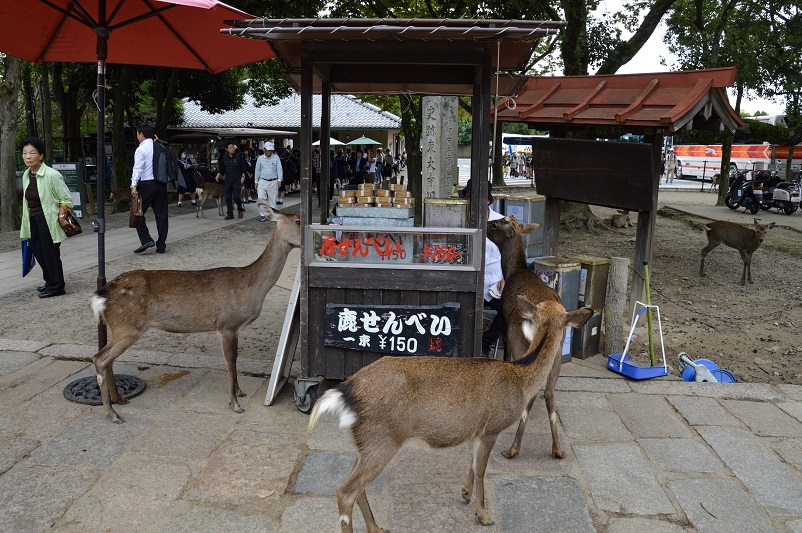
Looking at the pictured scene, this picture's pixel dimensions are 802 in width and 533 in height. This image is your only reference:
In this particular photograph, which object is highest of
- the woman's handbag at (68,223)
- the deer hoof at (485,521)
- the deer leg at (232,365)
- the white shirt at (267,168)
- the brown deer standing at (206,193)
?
the white shirt at (267,168)

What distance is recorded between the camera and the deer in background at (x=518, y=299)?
450 cm

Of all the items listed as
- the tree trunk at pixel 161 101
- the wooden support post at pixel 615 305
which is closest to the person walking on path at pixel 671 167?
the tree trunk at pixel 161 101

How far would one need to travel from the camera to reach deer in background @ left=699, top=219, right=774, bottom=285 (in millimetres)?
11083

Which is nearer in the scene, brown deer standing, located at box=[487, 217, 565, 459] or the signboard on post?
brown deer standing, located at box=[487, 217, 565, 459]

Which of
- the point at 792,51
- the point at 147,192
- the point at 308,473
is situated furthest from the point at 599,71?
the point at 308,473

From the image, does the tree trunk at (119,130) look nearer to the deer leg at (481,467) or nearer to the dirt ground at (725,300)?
the dirt ground at (725,300)

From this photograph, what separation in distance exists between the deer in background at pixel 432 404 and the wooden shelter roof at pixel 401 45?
5.43 feet

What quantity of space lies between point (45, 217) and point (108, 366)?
3.45 m

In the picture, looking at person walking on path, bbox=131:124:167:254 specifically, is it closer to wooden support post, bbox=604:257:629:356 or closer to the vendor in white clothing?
the vendor in white clothing

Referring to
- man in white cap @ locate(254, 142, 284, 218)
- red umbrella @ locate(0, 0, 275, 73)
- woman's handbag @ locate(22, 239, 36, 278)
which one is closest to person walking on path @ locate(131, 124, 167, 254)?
woman's handbag @ locate(22, 239, 36, 278)

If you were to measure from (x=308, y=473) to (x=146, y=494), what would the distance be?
0.90 m

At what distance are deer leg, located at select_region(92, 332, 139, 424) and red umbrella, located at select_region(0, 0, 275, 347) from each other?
0.52 meters

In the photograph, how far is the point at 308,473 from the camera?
13.8 feet

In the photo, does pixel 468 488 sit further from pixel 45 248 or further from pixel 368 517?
pixel 45 248
